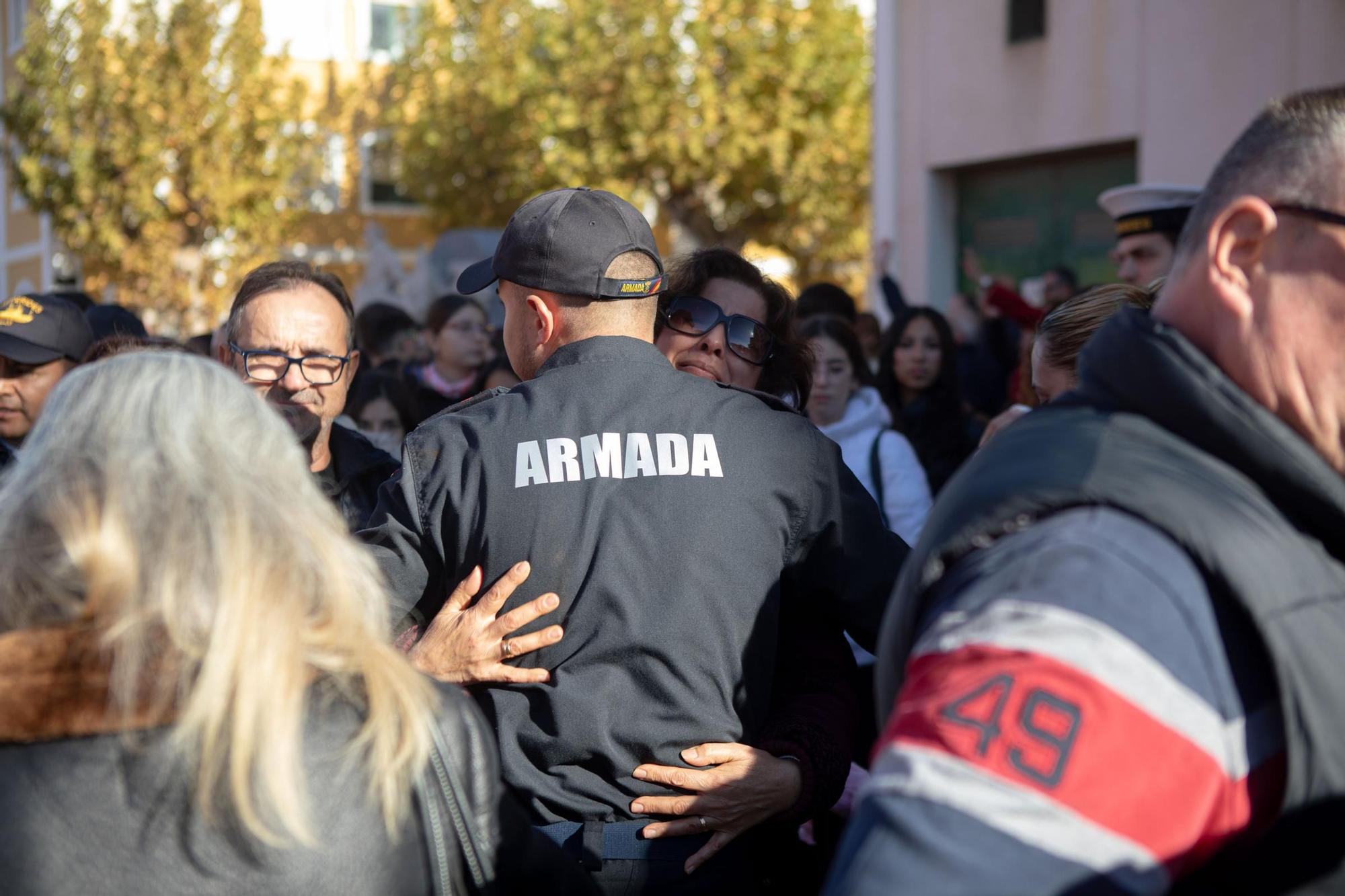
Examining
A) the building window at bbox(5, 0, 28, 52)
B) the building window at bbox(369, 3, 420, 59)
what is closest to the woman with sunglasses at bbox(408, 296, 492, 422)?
the building window at bbox(369, 3, 420, 59)

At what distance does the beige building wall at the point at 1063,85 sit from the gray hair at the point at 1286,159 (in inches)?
380

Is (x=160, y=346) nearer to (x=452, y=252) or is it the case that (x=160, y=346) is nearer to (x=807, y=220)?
(x=452, y=252)

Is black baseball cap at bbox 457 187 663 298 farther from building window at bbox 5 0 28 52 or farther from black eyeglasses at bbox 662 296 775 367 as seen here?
building window at bbox 5 0 28 52

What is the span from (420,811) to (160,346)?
2896 millimetres

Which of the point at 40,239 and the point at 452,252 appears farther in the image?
the point at 40,239

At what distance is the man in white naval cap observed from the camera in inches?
198

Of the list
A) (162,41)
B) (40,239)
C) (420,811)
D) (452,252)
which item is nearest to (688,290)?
(420,811)

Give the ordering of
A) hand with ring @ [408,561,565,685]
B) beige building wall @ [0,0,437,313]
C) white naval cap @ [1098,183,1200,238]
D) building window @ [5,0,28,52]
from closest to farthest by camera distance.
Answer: hand with ring @ [408,561,565,685], white naval cap @ [1098,183,1200,238], building window @ [5,0,28,52], beige building wall @ [0,0,437,313]

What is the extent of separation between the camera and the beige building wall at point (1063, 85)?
1086cm

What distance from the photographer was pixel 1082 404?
5.04 feet

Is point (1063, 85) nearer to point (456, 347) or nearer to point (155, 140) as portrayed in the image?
point (456, 347)

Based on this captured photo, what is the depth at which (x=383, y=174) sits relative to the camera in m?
27.3

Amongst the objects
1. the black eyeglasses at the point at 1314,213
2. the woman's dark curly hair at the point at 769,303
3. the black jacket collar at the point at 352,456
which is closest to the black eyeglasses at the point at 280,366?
the black jacket collar at the point at 352,456

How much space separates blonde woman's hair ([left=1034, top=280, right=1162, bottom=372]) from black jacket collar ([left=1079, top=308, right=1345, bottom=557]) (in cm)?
186
